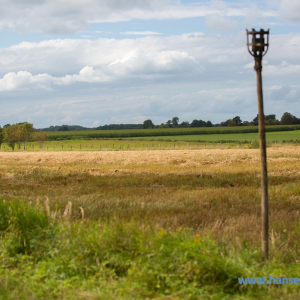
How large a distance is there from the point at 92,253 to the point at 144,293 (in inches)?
48.2

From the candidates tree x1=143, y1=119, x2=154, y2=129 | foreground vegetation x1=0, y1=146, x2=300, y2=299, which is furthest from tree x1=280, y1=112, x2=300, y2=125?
foreground vegetation x1=0, y1=146, x2=300, y2=299

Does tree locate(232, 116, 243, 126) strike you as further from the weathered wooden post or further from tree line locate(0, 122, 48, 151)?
the weathered wooden post

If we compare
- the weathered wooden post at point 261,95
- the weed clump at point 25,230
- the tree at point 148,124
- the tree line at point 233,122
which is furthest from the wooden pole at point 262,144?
the tree at point 148,124

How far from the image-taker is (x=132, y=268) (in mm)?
5355

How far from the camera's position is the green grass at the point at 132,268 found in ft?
16.3

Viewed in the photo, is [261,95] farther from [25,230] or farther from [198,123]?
[198,123]

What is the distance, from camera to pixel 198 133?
133125mm

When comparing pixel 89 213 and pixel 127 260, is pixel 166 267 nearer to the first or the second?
pixel 127 260

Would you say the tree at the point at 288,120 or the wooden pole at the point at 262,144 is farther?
the tree at the point at 288,120

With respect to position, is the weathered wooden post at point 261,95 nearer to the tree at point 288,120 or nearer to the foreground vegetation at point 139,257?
the foreground vegetation at point 139,257

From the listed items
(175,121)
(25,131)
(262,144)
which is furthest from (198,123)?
(262,144)

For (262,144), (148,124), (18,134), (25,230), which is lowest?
(25,230)

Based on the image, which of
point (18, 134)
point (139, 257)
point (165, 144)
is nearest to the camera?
point (139, 257)

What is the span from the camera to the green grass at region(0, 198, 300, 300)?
16.3 feet
